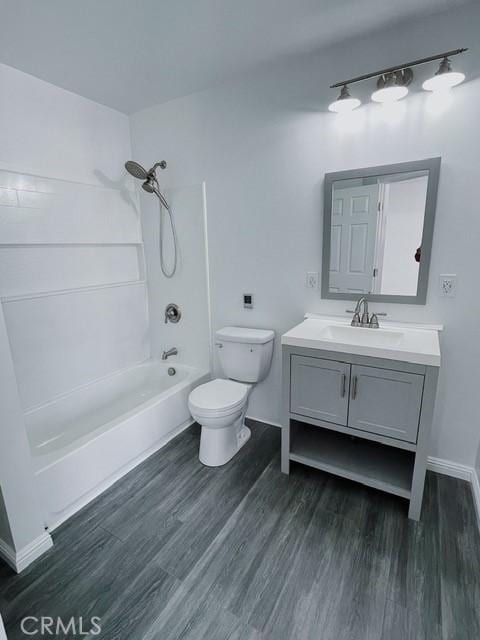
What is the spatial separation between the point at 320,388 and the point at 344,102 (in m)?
1.52

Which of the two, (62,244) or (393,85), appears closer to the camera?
(393,85)

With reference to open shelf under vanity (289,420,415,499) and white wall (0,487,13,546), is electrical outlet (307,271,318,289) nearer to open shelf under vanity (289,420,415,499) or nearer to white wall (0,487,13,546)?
open shelf under vanity (289,420,415,499)

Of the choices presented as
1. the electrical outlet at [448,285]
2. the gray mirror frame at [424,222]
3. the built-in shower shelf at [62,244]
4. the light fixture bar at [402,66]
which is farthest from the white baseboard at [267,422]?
the light fixture bar at [402,66]

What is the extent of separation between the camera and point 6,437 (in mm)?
1316

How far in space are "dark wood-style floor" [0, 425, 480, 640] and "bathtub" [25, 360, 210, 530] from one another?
12cm

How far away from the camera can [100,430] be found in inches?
73.4

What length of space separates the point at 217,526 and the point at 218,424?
53 centimetres

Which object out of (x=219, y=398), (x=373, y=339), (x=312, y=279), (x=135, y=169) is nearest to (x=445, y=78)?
(x=312, y=279)

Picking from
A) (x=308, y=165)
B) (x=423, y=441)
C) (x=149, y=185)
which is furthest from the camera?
(x=149, y=185)

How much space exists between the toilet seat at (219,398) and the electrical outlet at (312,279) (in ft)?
2.64

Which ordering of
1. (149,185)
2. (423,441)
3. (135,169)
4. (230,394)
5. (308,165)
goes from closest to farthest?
(423,441), (308,165), (230,394), (135,169), (149,185)

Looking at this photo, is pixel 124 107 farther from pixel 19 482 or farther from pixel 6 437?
pixel 19 482

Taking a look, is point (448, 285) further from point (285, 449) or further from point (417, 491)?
point (285, 449)

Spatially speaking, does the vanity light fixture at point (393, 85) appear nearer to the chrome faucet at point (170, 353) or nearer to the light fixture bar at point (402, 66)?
the light fixture bar at point (402, 66)
